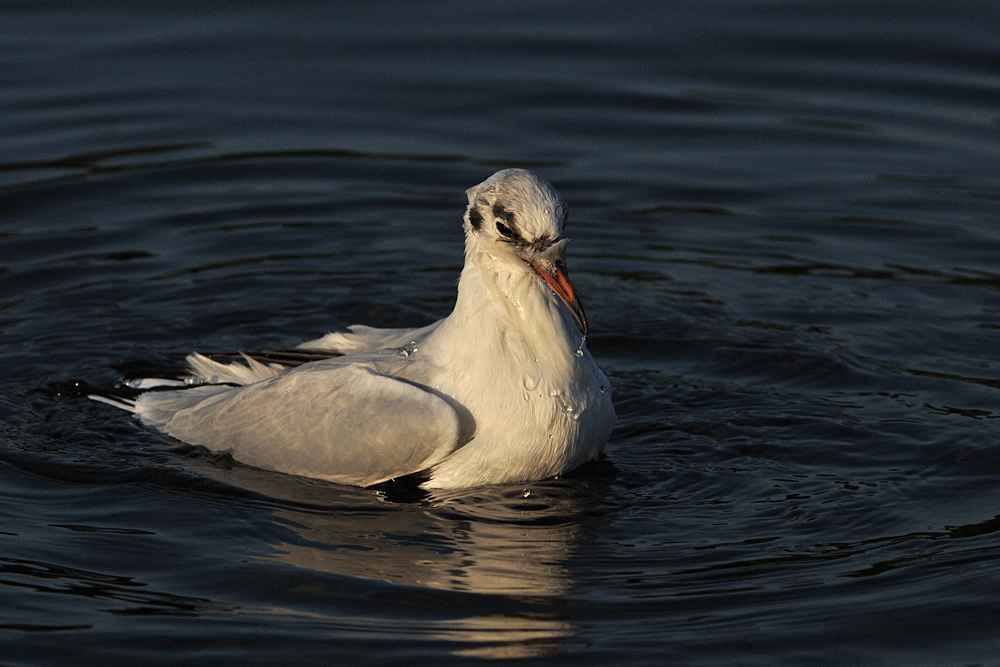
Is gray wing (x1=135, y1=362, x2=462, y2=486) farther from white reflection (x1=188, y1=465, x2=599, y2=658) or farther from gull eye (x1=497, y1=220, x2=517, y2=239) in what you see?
gull eye (x1=497, y1=220, x2=517, y2=239)

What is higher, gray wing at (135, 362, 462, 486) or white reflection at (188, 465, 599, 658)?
gray wing at (135, 362, 462, 486)

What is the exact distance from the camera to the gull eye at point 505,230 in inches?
264

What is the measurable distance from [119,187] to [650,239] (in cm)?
447

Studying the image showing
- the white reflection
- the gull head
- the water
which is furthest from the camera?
the gull head

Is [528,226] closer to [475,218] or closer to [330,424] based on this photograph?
[475,218]

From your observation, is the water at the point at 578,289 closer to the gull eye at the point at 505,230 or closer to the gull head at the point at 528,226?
the gull head at the point at 528,226

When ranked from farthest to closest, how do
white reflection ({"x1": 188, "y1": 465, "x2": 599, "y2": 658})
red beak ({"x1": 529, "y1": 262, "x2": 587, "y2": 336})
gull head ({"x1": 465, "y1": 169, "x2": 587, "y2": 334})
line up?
1. gull head ({"x1": 465, "y1": 169, "x2": 587, "y2": 334})
2. red beak ({"x1": 529, "y1": 262, "x2": 587, "y2": 336})
3. white reflection ({"x1": 188, "y1": 465, "x2": 599, "y2": 658})

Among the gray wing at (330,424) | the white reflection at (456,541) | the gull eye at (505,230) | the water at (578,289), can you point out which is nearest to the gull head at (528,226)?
the gull eye at (505,230)

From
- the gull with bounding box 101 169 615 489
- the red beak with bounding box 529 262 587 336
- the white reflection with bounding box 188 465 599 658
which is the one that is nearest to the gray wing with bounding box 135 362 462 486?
the gull with bounding box 101 169 615 489

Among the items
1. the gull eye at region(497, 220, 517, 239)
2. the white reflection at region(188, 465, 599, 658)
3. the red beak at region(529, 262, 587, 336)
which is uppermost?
the gull eye at region(497, 220, 517, 239)

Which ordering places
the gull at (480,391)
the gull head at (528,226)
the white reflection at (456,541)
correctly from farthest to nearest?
the gull at (480,391) < the gull head at (528,226) < the white reflection at (456,541)

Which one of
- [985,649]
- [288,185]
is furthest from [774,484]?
[288,185]

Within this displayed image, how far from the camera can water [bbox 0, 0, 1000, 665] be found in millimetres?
5977

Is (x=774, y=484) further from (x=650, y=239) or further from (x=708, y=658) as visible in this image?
(x=650, y=239)
